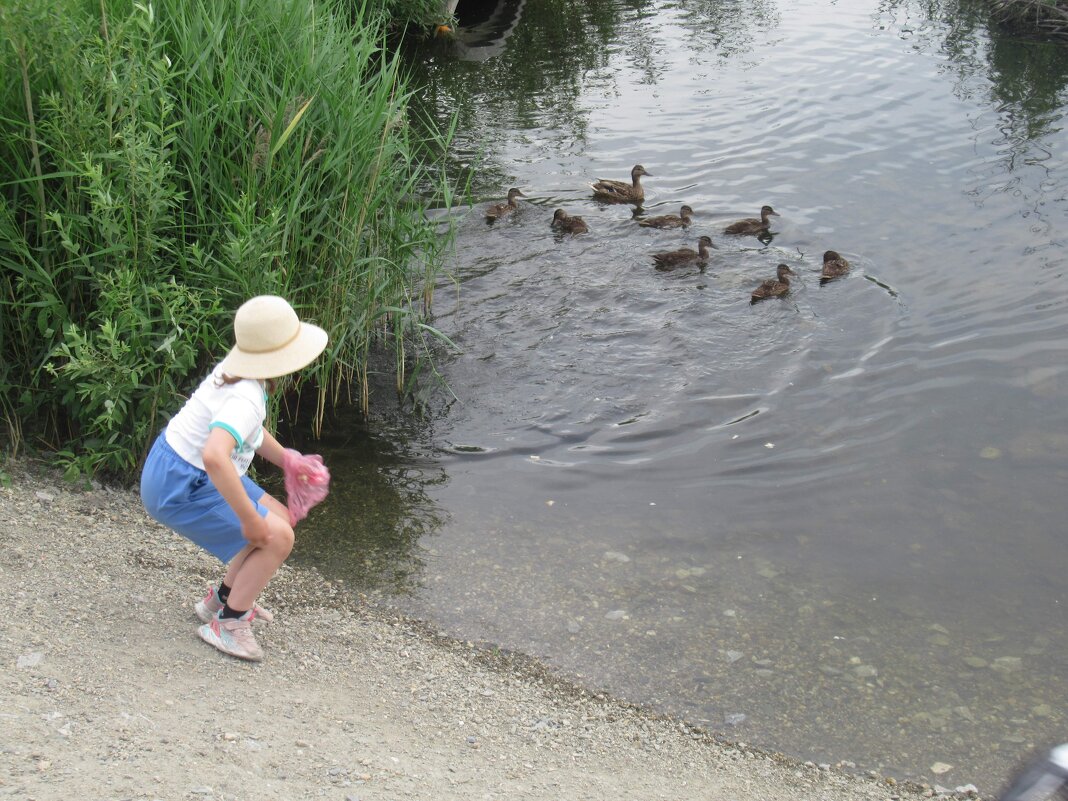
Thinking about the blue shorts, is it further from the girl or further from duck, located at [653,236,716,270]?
duck, located at [653,236,716,270]

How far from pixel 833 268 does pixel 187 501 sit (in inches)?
308

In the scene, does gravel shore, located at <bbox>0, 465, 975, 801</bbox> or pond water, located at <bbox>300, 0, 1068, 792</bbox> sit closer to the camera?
gravel shore, located at <bbox>0, 465, 975, 801</bbox>

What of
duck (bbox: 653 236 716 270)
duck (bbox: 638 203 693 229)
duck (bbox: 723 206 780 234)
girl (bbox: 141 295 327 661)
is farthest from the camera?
duck (bbox: 638 203 693 229)

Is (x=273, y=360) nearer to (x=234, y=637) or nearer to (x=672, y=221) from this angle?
(x=234, y=637)

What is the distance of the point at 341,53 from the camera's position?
840cm

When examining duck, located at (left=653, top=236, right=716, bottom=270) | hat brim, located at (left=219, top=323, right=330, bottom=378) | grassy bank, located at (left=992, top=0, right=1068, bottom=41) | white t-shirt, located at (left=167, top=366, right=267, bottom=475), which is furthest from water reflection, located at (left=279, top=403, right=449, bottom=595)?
grassy bank, located at (left=992, top=0, right=1068, bottom=41)

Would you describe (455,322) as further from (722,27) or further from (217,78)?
(722,27)

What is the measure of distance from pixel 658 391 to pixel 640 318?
140 centimetres

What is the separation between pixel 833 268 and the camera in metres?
10.9

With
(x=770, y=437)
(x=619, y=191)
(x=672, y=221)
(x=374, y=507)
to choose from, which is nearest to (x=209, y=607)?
(x=374, y=507)

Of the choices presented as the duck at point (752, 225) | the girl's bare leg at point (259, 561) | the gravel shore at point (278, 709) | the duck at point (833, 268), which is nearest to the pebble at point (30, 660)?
the gravel shore at point (278, 709)

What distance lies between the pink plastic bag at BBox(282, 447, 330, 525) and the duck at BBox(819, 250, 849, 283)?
7.19 meters

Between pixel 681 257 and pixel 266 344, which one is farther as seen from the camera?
pixel 681 257

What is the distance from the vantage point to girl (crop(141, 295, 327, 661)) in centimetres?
467
